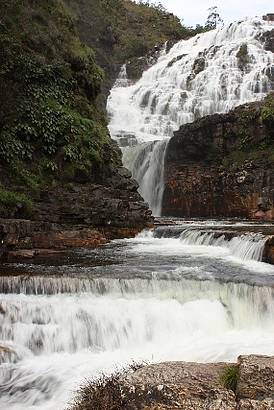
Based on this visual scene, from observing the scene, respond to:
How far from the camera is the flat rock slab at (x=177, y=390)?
4430 mm

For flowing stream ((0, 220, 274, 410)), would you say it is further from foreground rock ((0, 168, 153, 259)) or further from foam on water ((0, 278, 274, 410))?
foreground rock ((0, 168, 153, 259))

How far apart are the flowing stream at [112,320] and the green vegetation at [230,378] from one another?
2.46 m

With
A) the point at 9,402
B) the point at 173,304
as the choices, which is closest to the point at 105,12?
the point at 173,304

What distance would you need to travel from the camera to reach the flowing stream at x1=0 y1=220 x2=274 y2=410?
289 inches

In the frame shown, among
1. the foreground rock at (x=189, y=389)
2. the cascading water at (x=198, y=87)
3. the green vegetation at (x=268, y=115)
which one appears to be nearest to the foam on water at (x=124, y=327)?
the foreground rock at (x=189, y=389)

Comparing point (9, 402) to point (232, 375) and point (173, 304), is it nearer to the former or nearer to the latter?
point (232, 375)

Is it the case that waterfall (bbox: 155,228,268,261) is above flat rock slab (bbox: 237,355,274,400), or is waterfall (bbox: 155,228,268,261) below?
above

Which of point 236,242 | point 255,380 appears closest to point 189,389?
point 255,380

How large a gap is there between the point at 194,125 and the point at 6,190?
41.5 ft

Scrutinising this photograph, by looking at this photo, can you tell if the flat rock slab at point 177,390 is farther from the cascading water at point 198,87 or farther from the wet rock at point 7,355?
the cascading water at point 198,87

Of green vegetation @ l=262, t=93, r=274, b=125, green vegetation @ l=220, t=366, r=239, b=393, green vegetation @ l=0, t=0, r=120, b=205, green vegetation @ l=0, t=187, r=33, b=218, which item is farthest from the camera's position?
green vegetation @ l=262, t=93, r=274, b=125

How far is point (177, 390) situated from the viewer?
14.9 ft

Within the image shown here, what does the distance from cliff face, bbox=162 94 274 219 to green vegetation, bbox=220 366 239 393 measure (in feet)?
54.5

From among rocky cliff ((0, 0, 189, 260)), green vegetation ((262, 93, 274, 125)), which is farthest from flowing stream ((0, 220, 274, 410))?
green vegetation ((262, 93, 274, 125))
